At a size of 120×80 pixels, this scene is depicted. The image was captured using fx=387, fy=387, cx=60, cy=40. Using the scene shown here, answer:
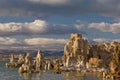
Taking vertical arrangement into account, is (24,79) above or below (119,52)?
below

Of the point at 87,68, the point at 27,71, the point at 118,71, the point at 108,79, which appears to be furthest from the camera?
the point at 87,68

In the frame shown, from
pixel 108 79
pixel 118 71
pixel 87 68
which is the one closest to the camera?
pixel 108 79

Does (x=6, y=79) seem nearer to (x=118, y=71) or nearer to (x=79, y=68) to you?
(x=118, y=71)

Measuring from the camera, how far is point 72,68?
653 ft

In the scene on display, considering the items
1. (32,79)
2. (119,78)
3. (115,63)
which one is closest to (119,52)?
(115,63)

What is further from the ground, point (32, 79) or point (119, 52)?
point (119, 52)

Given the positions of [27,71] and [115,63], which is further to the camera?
[27,71]

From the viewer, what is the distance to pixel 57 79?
132 m

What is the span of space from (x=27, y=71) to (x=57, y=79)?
41519mm

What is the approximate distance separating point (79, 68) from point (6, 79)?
71.5m

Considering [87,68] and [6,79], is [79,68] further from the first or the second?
[6,79]

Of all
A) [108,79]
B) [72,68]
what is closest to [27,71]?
[72,68]

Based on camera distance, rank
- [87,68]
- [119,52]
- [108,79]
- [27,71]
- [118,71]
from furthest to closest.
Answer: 1. [87,68]
2. [27,71]
3. [119,52]
4. [118,71]
5. [108,79]

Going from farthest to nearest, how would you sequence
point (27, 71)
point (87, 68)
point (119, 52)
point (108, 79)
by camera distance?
point (87, 68) → point (27, 71) → point (119, 52) → point (108, 79)
